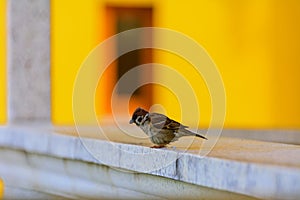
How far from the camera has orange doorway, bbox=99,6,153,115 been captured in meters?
6.45

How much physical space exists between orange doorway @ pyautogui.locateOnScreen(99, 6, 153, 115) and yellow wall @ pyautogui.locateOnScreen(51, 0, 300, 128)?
0.26ft

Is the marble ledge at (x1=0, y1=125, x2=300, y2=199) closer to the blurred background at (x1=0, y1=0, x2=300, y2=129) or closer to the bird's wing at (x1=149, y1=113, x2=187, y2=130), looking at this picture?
the bird's wing at (x1=149, y1=113, x2=187, y2=130)

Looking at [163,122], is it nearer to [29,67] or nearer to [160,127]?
[160,127]

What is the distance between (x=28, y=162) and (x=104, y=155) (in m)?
0.56

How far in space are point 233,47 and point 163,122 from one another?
15.0 feet

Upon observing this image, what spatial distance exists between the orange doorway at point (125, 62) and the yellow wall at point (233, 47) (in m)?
0.08

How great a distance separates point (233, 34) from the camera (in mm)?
6375

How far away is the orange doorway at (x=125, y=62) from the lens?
645 centimetres

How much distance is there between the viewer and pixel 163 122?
1.88 meters

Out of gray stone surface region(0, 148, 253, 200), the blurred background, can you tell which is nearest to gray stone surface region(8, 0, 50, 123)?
gray stone surface region(0, 148, 253, 200)

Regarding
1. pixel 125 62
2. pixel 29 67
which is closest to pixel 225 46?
pixel 125 62

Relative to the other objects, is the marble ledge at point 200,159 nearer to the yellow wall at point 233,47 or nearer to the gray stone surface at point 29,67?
the gray stone surface at point 29,67

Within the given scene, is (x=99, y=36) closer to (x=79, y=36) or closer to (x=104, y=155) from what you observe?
(x=79, y=36)

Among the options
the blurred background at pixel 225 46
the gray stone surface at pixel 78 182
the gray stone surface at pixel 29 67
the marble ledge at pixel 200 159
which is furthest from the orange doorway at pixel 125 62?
the marble ledge at pixel 200 159
